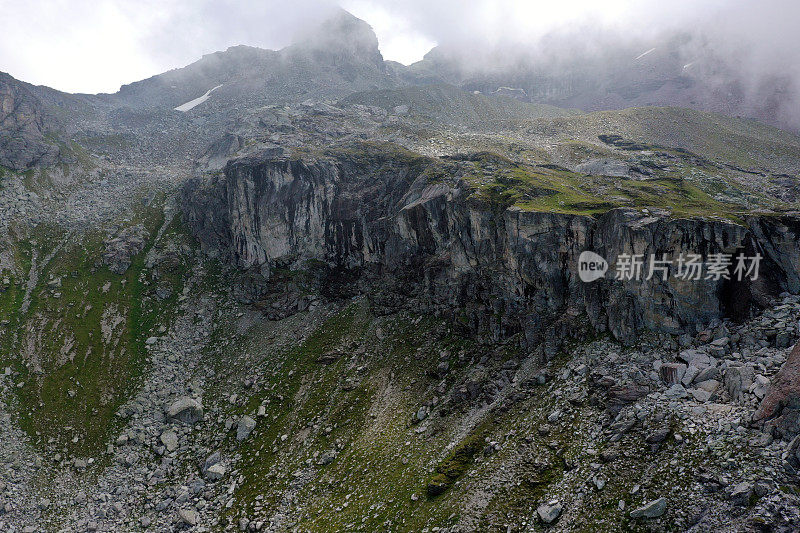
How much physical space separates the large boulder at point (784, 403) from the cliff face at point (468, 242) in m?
10.4

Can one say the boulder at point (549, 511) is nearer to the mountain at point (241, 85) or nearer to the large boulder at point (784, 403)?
the large boulder at point (784, 403)

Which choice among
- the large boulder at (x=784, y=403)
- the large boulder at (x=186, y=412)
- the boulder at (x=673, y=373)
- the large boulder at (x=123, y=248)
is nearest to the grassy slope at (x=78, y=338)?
the large boulder at (x=123, y=248)

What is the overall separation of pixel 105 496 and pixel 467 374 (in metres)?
42.9

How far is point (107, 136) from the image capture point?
126 meters

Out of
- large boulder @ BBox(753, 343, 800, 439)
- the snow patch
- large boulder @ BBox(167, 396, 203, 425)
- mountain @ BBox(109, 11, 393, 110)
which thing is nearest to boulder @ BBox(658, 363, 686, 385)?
large boulder @ BBox(753, 343, 800, 439)

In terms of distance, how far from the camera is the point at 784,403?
24406 millimetres

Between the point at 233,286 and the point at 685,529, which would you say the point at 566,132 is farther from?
the point at 685,529

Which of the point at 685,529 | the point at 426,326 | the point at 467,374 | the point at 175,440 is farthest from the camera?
the point at 426,326

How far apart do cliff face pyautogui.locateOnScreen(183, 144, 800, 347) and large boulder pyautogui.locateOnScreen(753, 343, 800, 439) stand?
10.4m

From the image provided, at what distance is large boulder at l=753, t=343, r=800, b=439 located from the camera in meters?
23.6

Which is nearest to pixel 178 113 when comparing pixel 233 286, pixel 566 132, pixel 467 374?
pixel 233 286

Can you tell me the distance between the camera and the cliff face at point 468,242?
1448 inches

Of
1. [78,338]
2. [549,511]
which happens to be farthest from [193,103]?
[549,511]

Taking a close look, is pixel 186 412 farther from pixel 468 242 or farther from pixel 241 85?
pixel 241 85
